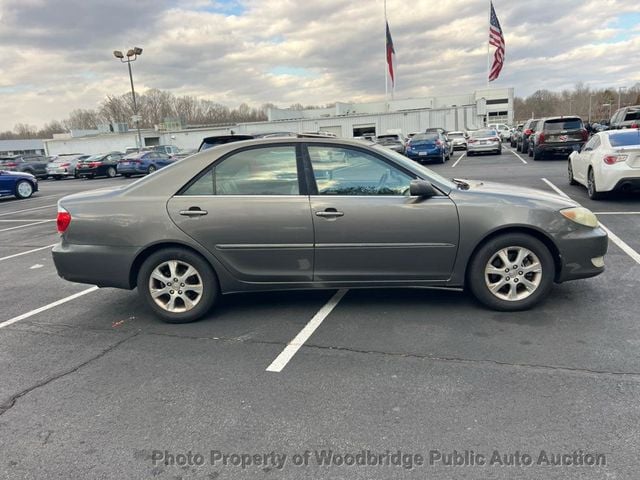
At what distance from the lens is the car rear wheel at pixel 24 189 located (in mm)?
18205

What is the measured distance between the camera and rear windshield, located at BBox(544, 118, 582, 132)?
18188 millimetres

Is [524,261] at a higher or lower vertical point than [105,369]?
higher

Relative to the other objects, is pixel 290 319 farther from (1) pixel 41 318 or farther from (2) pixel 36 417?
(1) pixel 41 318

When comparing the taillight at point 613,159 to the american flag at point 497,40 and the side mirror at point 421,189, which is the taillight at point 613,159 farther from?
the american flag at point 497,40

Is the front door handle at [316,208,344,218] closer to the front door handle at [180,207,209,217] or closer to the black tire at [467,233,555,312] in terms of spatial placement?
the front door handle at [180,207,209,217]

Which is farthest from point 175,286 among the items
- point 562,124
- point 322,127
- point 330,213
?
point 322,127

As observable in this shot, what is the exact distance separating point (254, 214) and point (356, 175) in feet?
3.22

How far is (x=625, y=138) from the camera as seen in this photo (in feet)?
29.5

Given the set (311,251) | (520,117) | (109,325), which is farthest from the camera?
(520,117)

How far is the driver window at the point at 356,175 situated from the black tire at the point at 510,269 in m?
0.89

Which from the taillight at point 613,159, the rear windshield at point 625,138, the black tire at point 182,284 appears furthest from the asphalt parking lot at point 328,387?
the rear windshield at point 625,138

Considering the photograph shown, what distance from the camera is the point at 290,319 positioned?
438 centimetres

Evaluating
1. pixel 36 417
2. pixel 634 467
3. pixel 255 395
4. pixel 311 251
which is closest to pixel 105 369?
pixel 36 417

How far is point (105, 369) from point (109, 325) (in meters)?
0.99
